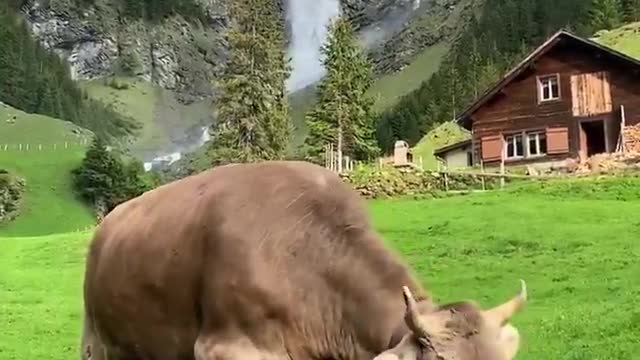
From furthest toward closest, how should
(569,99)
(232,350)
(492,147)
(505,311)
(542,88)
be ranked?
(492,147) → (542,88) → (569,99) → (232,350) → (505,311)

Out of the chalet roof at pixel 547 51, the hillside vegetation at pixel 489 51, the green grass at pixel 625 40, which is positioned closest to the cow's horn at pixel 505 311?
the chalet roof at pixel 547 51

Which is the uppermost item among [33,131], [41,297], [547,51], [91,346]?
[33,131]

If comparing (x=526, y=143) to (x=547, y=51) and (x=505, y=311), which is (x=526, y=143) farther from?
(x=505, y=311)

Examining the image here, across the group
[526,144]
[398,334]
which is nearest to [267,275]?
[398,334]

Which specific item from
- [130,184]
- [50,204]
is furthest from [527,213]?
[130,184]

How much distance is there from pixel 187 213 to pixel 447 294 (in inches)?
530

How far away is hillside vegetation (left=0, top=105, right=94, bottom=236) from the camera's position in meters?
86.4

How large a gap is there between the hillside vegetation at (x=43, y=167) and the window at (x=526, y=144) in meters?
38.9

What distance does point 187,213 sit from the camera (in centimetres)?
840

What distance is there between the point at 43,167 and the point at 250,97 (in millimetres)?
38480

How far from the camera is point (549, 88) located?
188 ft

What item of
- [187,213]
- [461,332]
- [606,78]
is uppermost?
[606,78]

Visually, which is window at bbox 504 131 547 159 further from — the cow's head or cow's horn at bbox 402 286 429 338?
cow's horn at bbox 402 286 429 338

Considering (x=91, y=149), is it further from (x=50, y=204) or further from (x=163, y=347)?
(x=163, y=347)
